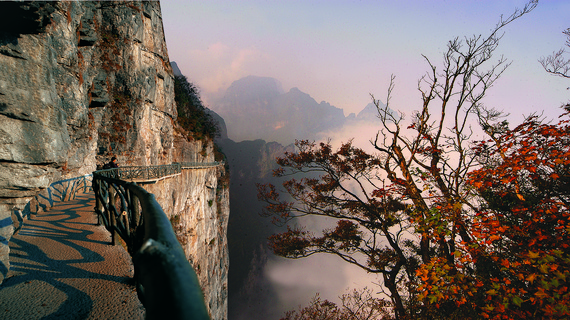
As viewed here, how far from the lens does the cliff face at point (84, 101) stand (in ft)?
15.1

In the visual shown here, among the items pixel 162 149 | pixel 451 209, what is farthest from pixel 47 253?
pixel 162 149

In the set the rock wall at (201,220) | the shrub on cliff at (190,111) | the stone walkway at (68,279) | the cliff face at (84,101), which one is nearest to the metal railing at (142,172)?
the rock wall at (201,220)

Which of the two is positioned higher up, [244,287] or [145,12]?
[145,12]

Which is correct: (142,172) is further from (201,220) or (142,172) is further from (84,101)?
(201,220)

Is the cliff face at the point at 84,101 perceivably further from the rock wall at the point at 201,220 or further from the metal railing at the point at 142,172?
the metal railing at the point at 142,172

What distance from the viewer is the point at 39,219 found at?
5512mm

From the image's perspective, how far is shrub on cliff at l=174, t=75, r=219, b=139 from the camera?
24.6 m

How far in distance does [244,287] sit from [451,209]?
58125 millimetres

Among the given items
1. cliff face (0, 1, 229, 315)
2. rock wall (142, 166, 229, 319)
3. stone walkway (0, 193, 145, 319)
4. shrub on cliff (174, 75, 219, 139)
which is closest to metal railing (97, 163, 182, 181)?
rock wall (142, 166, 229, 319)

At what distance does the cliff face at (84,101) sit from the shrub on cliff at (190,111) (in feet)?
4.94

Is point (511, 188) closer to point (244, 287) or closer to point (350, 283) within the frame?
point (244, 287)

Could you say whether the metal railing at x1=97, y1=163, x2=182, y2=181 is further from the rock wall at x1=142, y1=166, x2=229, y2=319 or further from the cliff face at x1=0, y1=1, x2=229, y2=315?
the cliff face at x1=0, y1=1, x2=229, y2=315

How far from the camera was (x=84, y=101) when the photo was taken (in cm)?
980

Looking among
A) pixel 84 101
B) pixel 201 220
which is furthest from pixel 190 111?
pixel 84 101
